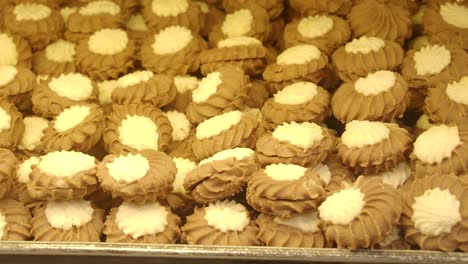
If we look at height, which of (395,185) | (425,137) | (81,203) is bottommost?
(81,203)

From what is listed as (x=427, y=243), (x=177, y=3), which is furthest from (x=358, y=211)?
(x=177, y=3)

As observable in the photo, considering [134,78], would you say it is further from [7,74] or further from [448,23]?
[448,23]

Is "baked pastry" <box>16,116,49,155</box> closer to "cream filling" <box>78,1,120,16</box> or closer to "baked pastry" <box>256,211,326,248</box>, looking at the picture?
"cream filling" <box>78,1,120,16</box>

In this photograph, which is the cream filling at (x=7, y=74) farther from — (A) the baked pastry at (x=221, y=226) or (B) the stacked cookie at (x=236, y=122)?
(A) the baked pastry at (x=221, y=226)

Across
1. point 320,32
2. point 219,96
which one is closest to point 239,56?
point 219,96

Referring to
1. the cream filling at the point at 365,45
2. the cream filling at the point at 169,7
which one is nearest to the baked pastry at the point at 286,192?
the cream filling at the point at 365,45

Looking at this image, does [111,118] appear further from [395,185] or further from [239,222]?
[395,185]

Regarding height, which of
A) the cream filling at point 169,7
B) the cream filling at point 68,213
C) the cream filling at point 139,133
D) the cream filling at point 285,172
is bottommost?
the cream filling at point 68,213
